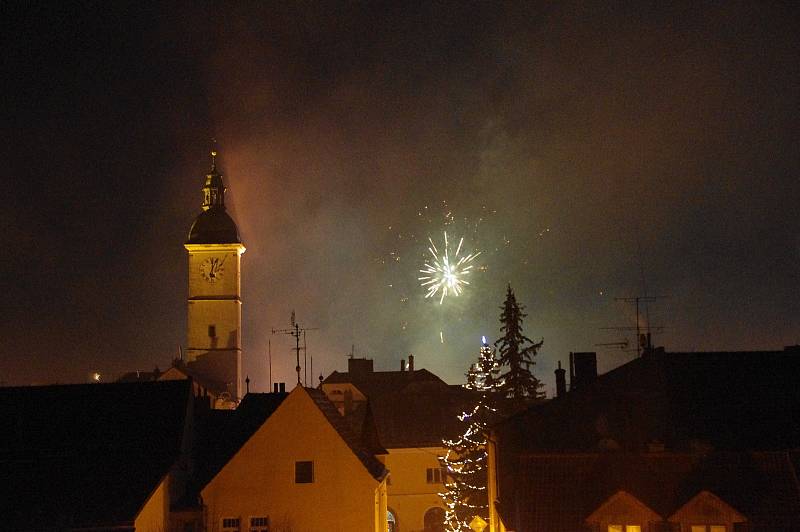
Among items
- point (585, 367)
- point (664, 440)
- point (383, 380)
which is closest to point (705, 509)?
point (664, 440)

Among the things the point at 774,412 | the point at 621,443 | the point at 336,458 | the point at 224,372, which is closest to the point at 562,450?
the point at 621,443

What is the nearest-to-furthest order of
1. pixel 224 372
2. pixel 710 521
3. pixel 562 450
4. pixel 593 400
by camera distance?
1. pixel 710 521
2. pixel 562 450
3. pixel 593 400
4. pixel 224 372

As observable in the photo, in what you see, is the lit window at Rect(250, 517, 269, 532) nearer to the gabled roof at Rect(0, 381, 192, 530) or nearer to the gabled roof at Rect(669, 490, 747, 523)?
the gabled roof at Rect(0, 381, 192, 530)

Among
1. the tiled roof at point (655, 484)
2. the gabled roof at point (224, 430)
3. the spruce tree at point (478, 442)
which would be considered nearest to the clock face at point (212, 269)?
the gabled roof at point (224, 430)

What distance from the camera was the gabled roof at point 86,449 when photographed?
123ft

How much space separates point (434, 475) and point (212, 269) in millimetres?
41287

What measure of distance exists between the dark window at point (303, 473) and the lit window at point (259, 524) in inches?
80.7

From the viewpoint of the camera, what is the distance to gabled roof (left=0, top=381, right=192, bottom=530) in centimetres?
3759

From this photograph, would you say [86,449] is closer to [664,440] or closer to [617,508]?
[617,508]

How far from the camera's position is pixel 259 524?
139 ft

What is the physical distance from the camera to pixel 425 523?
209 ft

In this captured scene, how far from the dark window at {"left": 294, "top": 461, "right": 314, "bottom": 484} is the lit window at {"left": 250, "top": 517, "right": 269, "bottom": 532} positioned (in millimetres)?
2051

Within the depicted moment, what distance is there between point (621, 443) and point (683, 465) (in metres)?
1.88

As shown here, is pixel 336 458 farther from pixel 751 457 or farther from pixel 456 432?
pixel 456 432
